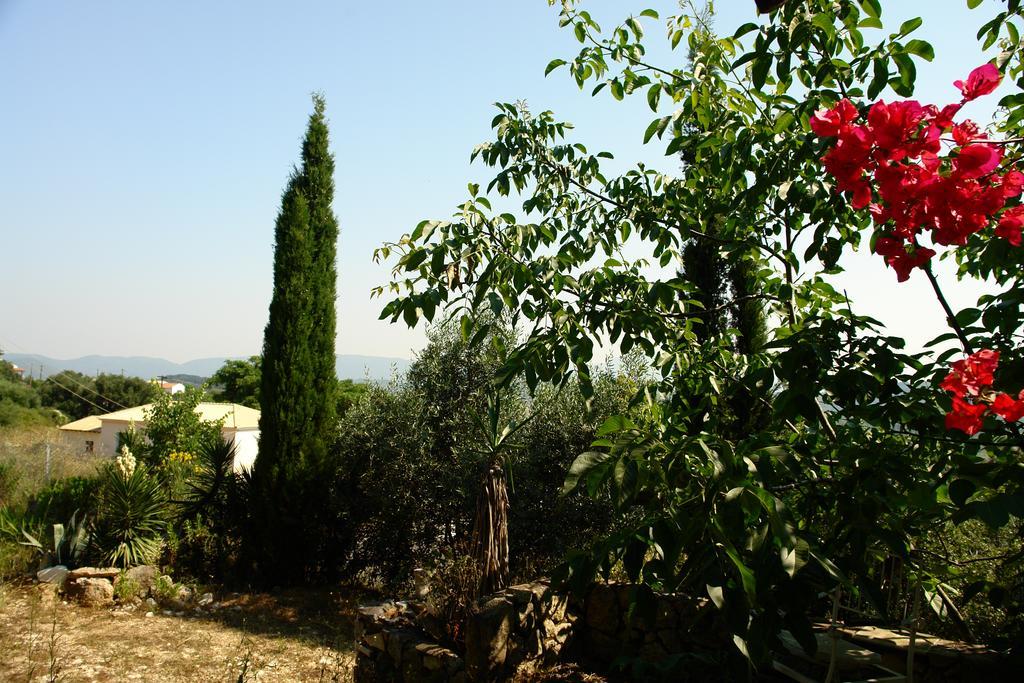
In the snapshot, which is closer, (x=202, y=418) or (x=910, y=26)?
(x=910, y=26)

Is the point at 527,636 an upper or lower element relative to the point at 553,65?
lower

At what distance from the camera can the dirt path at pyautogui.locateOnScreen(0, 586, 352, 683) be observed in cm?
471

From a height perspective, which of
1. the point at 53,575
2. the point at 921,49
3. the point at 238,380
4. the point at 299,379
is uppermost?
the point at 921,49

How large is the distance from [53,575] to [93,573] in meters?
0.44

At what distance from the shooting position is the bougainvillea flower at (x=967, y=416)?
1.32 m

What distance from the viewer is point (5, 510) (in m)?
7.49

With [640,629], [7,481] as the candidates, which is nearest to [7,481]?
[7,481]

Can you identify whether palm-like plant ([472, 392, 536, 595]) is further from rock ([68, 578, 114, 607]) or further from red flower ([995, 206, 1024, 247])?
rock ([68, 578, 114, 607])

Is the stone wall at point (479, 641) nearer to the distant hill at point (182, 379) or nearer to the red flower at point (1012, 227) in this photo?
the red flower at point (1012, 227)

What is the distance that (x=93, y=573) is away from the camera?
6598mm

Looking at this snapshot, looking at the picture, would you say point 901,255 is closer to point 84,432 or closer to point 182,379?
point 84,432

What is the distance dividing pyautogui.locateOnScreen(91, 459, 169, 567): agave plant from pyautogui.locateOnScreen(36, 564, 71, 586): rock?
1.27ft

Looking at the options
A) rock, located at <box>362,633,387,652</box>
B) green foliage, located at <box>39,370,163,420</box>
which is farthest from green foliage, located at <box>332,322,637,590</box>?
green foliage, located at <box>39,370,163,420</box>

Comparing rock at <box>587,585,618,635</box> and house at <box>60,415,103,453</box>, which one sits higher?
rock at <box>587,585,618,635</box>
